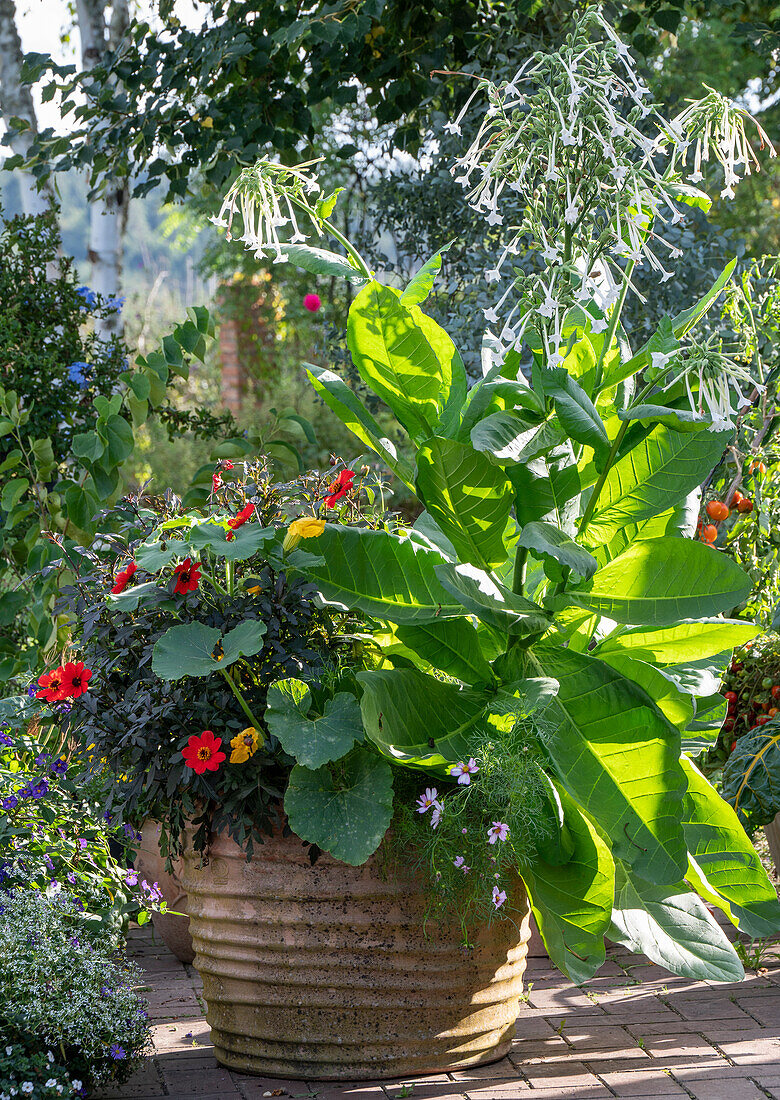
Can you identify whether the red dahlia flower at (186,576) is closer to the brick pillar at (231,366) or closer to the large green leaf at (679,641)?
the large green leaf at (679,641)

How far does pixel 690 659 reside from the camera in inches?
76.7

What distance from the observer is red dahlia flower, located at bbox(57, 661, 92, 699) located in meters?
1.88

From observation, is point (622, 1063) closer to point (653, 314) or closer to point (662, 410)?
point (662, 410)

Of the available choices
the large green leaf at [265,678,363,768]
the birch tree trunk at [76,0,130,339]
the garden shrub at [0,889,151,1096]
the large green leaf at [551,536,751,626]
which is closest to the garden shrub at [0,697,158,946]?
the garden shrub at [0,889,151,1096]

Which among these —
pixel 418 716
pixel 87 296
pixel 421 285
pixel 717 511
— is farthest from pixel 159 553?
pixel 87 296

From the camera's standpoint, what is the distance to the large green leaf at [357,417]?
6.43 feet

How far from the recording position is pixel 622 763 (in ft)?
5.61

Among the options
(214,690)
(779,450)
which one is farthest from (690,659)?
(779,450)

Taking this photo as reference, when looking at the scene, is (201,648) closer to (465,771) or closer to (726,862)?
(465,771)

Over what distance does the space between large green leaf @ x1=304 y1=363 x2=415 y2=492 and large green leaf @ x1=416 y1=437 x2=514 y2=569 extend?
0.46 ft

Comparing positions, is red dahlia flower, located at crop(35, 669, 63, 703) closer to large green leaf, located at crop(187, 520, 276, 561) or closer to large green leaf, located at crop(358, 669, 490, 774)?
large green leaf, located at crop(187, 520, 276, 561)

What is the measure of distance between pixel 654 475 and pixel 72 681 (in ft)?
3.85

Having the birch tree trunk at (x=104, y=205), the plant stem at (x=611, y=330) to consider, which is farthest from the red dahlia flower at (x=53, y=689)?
the birch tree trunk at (x=104, y=205)

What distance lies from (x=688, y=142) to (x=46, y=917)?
70.2 inches
